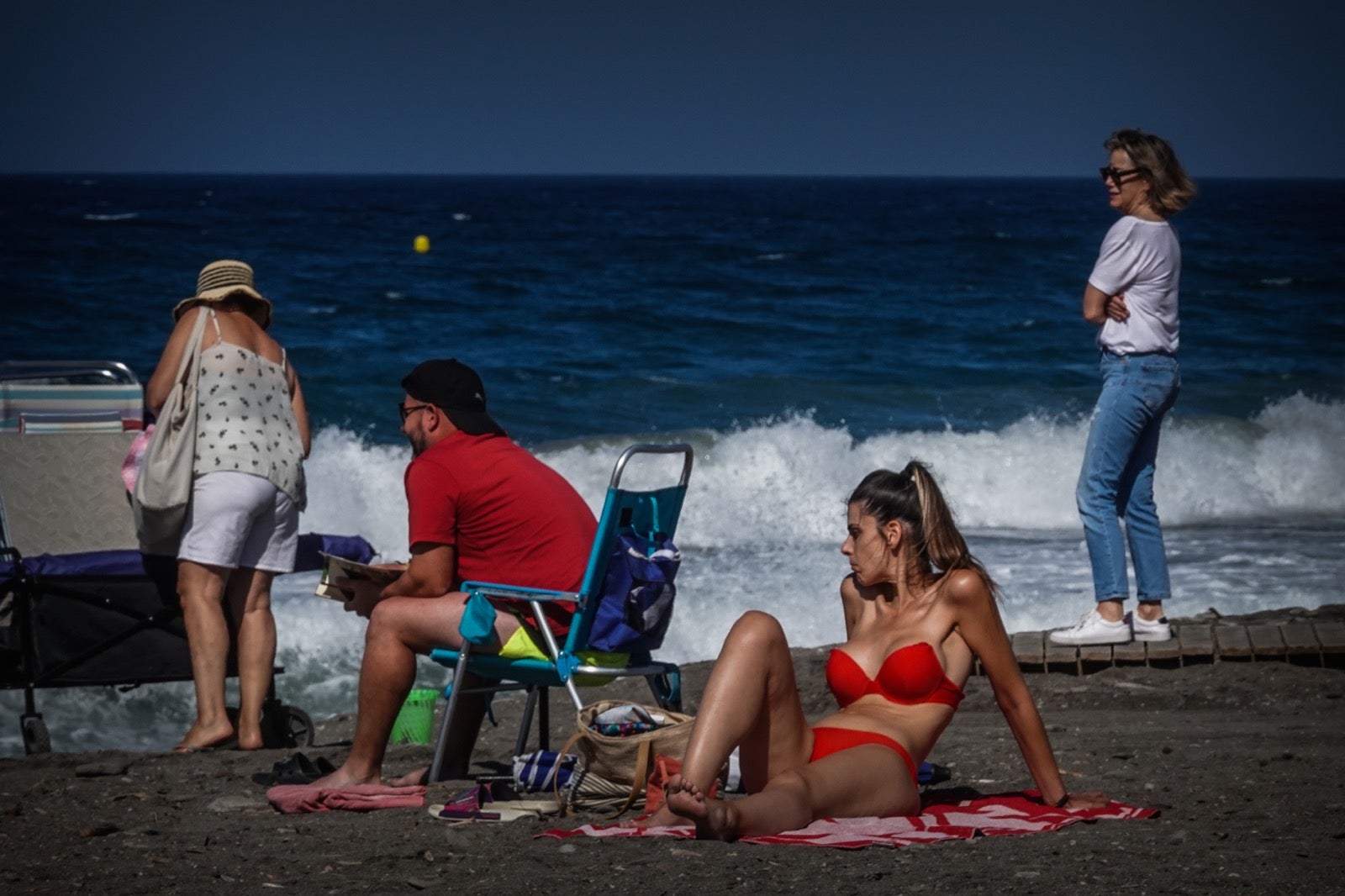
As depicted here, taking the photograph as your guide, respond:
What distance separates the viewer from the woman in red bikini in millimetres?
3820

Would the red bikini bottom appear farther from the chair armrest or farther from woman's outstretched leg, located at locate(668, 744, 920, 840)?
the chair armrest

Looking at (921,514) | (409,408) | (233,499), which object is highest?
(409,408)

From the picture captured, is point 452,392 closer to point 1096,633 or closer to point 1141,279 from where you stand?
point 1141,279

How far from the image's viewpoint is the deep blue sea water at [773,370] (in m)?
10.0

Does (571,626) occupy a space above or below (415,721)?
above

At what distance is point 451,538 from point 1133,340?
8.66 ft

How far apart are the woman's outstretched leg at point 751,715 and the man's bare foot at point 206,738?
7.37 ft

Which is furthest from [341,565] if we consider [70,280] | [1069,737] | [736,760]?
[70,280]

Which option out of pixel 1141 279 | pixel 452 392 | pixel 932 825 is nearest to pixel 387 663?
pixel 452 392

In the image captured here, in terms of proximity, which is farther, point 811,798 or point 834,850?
point 811,798

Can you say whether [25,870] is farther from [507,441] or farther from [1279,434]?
[1279,434]

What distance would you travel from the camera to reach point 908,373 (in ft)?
65.3

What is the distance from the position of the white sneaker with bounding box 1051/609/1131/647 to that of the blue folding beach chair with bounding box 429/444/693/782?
Answer: 6.78 ft

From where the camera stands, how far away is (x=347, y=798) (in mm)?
4633
